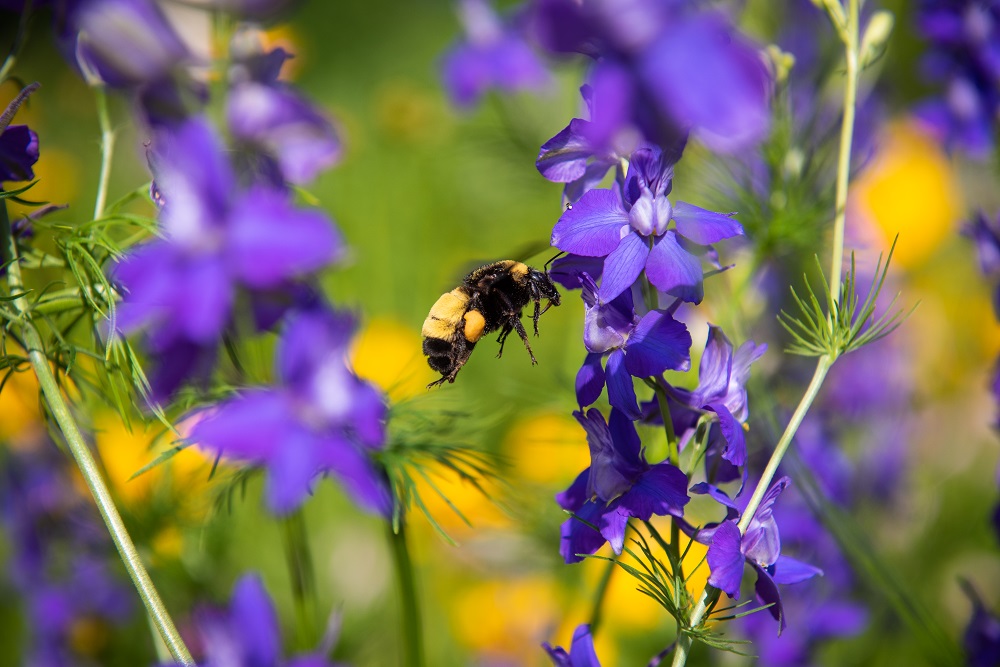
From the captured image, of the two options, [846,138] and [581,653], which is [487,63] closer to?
[846,138]

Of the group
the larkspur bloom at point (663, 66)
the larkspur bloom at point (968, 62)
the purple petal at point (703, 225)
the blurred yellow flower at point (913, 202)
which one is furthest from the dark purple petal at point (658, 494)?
the blurred yellow flower at point (913, 202)

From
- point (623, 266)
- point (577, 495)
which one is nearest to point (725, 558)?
point (577, 495)

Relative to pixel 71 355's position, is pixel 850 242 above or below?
below

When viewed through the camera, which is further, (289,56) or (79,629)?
(79,629)

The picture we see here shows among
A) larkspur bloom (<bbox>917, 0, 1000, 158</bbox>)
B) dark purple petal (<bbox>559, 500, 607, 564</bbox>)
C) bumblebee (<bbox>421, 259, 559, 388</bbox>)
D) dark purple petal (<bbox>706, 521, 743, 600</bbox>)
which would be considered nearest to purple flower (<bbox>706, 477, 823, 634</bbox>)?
dark purple petal (<bbox>706, 521, 743, 600</bbox>)

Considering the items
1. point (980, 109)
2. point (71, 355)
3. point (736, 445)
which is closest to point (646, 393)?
point (980, 109)

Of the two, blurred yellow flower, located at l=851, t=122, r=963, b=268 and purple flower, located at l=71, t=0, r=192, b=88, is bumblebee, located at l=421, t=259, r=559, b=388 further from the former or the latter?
blurred yellow flower, located at l=851, t=122, r=963, b=268

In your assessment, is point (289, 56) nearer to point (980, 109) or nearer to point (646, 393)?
point (646, 393)
